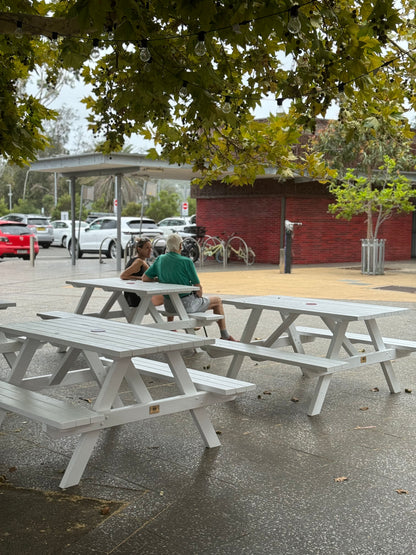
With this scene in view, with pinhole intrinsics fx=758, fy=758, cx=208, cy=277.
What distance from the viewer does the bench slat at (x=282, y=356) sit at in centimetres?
584

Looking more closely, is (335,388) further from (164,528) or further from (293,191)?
(293,191)

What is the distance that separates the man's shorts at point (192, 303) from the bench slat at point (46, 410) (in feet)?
12.5

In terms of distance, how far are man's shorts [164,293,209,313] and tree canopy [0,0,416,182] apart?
1439mm

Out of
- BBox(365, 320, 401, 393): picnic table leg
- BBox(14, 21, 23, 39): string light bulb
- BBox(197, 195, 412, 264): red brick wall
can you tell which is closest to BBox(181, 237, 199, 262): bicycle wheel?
BBox(197, 195, 412, 264): red brick wall

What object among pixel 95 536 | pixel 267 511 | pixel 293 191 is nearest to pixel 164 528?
pixel 95 536

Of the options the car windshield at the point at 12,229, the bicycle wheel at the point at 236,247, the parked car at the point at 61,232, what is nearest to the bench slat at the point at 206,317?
the bicycle wheel at the point at 236,247

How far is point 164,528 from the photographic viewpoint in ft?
12.0

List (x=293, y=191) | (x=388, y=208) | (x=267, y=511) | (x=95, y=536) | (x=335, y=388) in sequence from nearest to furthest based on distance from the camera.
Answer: (x=95, y=536), (x=267, y=511), (x=335, y=388), (x=388, y=208), (x=293, y=191)

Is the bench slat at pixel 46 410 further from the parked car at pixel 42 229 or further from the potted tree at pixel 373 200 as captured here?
the parked car at pixel 42 229

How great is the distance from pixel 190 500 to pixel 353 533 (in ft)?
2.91

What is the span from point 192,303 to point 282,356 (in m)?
2.34

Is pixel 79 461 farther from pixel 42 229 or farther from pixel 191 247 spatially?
pixel 42 229

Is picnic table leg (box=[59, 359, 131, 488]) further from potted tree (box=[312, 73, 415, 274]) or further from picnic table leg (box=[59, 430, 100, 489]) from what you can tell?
potted tree (box=[312, 73, 415, 274])

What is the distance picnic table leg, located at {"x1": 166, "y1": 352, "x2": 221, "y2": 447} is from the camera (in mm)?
4746
